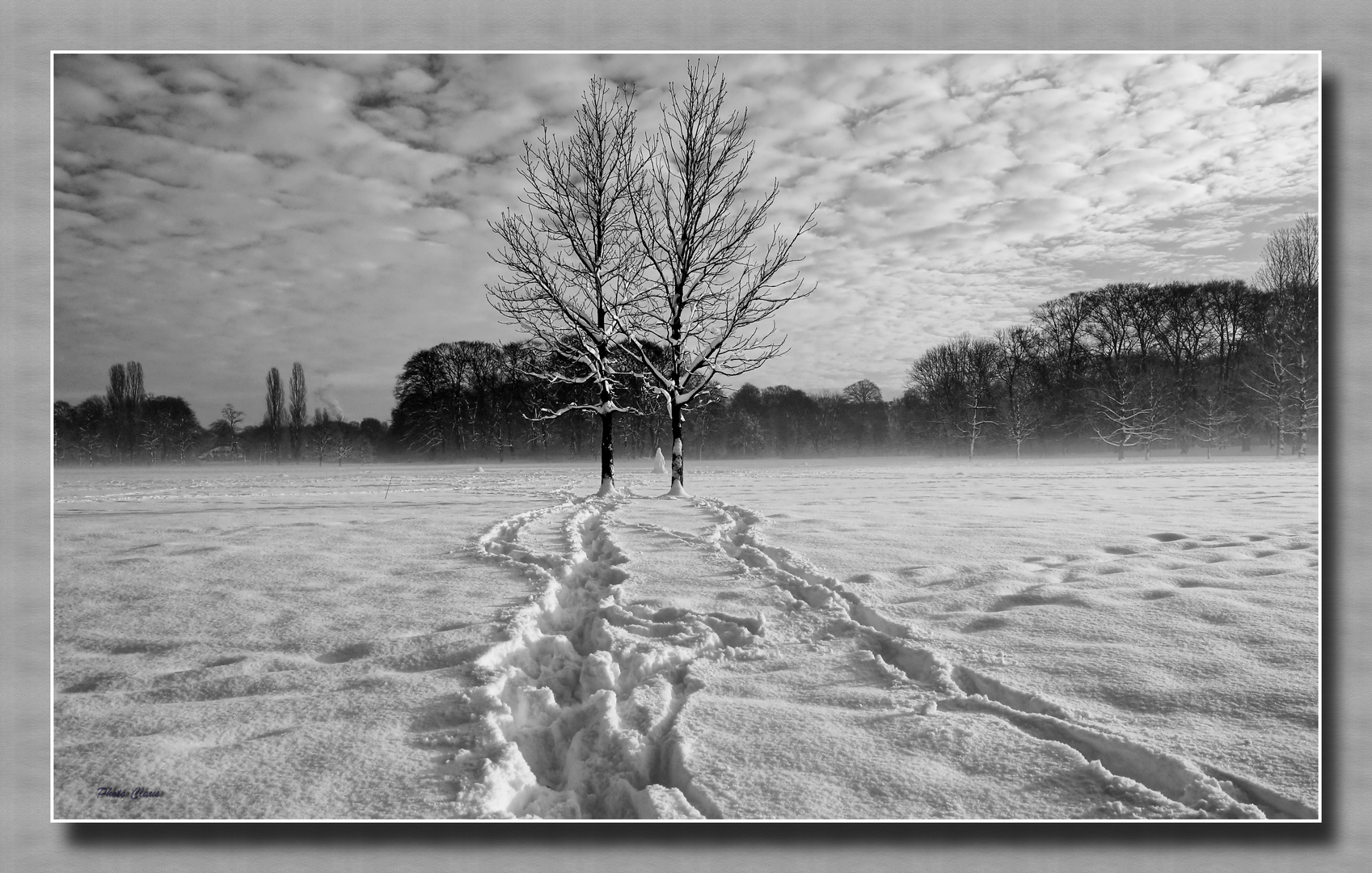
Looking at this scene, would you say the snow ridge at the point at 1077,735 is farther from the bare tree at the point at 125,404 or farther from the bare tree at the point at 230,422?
the bare tree at the point at 230,422

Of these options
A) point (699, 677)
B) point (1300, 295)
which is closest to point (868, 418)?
point (1300, 295)

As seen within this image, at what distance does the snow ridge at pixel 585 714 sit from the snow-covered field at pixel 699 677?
0.01m

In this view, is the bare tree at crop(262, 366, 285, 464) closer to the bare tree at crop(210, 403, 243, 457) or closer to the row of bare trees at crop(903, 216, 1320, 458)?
the bare tree at crop(210, 403, 243, 457)

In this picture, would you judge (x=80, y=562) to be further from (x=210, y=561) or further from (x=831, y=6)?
(x=831, y=6)

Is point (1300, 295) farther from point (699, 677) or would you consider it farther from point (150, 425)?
point (150, 425)

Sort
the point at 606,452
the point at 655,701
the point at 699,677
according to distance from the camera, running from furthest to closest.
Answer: the point at 606,452, the point at 699,677, the point at 655,701

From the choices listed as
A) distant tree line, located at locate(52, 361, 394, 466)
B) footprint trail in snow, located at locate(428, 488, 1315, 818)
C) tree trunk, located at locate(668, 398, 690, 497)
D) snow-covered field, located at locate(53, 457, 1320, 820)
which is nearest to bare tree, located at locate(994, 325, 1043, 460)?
tree trunk, located at locate(668, 398, 690, 497)

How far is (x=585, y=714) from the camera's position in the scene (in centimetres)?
234

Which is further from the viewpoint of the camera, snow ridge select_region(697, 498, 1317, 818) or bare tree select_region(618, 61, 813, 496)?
bare tree select_region(618, 61, 813, 496)

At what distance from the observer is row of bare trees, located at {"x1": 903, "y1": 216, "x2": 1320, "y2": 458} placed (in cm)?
452

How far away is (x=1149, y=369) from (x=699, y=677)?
19.5 metres

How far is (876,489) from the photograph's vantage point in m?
11.5

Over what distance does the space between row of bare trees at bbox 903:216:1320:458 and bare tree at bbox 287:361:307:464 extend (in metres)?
8.13

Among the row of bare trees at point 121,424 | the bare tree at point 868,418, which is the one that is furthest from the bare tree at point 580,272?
the bare tree at point 868,418
